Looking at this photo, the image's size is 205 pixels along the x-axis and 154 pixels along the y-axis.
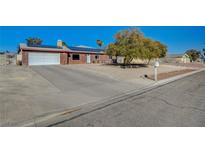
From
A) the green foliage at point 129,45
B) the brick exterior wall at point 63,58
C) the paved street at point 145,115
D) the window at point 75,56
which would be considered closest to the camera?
the paved street at point 145,115

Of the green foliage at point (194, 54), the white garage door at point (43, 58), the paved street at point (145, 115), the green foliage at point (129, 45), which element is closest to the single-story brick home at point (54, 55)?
the white garage door at point (43, 58)

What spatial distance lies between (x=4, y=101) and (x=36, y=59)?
1929cm

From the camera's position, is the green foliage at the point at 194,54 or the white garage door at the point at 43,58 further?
the green foliage at the point at 194,54

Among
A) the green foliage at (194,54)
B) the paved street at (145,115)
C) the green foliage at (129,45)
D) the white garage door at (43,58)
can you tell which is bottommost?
the paved street at (145,115)

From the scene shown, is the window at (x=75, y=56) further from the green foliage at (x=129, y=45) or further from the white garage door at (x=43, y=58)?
the green foliage at (x=129, y=45)

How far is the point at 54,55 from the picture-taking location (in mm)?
26234

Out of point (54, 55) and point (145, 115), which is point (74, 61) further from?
point (145, 115)

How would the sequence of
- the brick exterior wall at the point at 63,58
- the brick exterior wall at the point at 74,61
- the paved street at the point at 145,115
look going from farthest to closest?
the brick exterior wall at the point at 63,58, the brick exterior wall at the point at 74,61, the paved street at the point at 145,115

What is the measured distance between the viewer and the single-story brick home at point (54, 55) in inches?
897

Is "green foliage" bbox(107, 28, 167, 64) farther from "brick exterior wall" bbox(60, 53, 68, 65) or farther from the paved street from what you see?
the paved street

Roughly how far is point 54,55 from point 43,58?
2.23 metres

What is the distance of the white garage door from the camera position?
23.2 m

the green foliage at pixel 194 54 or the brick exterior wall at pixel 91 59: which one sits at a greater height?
the green foliage at pixel 194 54

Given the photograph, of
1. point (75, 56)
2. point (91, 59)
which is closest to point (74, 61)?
point (75, 56)
